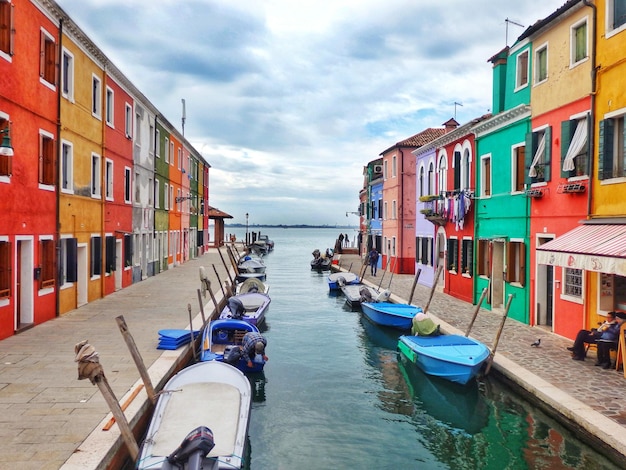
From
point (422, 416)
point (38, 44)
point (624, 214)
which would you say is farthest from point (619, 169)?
point (38, 44)

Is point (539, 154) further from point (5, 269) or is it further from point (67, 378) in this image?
point (5, 269)

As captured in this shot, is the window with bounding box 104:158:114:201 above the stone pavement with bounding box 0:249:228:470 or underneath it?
above

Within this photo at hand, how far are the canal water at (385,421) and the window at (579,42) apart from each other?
8588 mm

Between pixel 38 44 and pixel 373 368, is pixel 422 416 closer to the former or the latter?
pixel 373 368

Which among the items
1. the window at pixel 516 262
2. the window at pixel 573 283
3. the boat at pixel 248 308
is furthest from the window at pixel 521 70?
the boat at pixel 248 308

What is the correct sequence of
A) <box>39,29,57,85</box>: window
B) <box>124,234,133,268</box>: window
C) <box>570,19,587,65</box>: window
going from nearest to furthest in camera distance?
<box>570,19,587,65</box>: window
<box>39,29,57,85</box>: window
<box>124,234,133,268</box>: window

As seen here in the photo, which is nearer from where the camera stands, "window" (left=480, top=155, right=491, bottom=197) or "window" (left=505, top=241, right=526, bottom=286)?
"window" (left=505, top=241, right=526, bottom=286)

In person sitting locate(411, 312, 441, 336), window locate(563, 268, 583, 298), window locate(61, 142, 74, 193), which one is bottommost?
person sitting locate(411, 312, 441, 336)

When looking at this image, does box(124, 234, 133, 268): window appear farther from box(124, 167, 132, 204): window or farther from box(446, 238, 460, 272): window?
box(446, 238, 460, 272): window

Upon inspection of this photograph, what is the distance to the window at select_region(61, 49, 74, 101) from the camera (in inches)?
653

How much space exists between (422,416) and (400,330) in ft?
26.4

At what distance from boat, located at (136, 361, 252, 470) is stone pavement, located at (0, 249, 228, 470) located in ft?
1.96

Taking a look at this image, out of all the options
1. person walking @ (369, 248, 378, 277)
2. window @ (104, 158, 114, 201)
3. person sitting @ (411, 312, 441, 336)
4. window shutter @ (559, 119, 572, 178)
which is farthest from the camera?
person walking @ (369, 248, 378, 277)

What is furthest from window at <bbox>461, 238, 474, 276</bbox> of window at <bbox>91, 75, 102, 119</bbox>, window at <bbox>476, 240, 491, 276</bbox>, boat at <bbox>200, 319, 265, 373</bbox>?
window at <bbox>91, 75, 102, 119</bbox>
